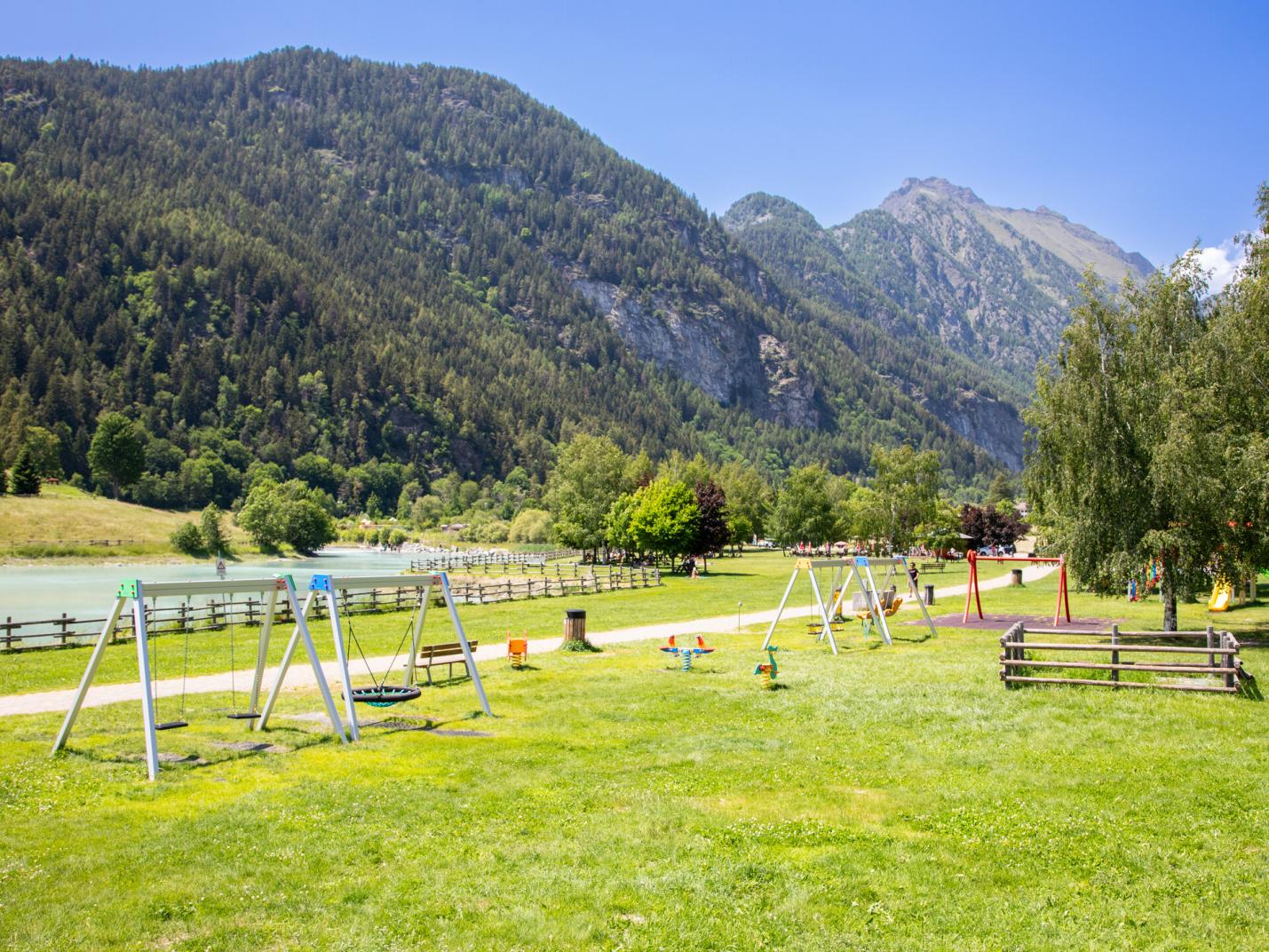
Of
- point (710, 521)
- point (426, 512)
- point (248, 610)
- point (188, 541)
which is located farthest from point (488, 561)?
point (426, 512)

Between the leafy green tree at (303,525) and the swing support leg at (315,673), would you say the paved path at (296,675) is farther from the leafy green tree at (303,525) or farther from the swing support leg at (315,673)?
the leafy green tree at (303,525)

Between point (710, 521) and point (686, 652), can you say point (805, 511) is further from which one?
point (686, 652)

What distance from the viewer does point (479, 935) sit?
7.45 m

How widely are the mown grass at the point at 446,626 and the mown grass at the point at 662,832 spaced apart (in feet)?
25.3

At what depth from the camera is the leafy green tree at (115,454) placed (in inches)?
5541

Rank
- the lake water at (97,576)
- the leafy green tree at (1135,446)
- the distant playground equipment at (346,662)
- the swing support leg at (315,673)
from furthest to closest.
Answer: the lake water at (97,576) → the leafy green tree at (1135,446) → the distant playground equipment at (346,662) → the swing support leg at (315,673)

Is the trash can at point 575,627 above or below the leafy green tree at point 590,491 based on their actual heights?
below

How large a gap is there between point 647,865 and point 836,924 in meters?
2.00

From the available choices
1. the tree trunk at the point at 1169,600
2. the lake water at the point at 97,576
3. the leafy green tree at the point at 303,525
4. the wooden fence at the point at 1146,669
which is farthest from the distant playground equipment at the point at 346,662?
the leafy green tree at the point at 303,525

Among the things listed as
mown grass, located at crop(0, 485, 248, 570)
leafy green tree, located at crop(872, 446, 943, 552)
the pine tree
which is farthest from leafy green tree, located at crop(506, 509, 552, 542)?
the pine tree

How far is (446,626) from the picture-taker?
33438 millimetres

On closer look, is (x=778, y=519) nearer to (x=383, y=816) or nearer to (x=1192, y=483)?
(x=1192, y=483)

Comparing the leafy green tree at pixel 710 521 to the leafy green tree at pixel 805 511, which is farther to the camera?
the leafy green tree at pixel 805 511

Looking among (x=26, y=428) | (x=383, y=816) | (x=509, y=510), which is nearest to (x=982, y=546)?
(x=383, y=816)
